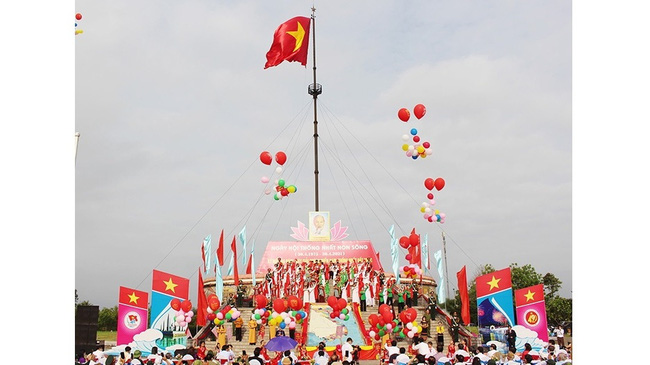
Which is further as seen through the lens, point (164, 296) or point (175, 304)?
point (164, 296)

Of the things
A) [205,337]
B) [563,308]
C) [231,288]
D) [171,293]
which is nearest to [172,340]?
[171,293]

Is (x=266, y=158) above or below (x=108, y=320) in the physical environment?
above

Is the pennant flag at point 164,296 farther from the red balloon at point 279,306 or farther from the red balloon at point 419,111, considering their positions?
the red balloon at point 419,111

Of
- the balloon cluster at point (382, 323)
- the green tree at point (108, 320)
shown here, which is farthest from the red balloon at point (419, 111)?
the green tree at point (108, 320)

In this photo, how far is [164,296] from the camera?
58.4 feet

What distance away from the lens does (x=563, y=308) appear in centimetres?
3925

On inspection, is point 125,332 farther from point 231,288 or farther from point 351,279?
point 231,288

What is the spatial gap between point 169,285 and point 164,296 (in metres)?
0.37

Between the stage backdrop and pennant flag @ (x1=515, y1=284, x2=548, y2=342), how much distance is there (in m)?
11.4

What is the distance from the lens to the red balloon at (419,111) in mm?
17453

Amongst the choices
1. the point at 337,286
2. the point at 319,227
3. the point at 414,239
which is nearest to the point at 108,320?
the point at 319,227

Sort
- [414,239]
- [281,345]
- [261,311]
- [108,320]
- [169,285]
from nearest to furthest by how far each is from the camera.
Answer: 1. [281,345]
2. [261,311]
3. [169,285]
4. [414,239]
5. [108,320]

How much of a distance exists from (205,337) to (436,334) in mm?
8191

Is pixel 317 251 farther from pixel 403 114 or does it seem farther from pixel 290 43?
pixel 403 114
